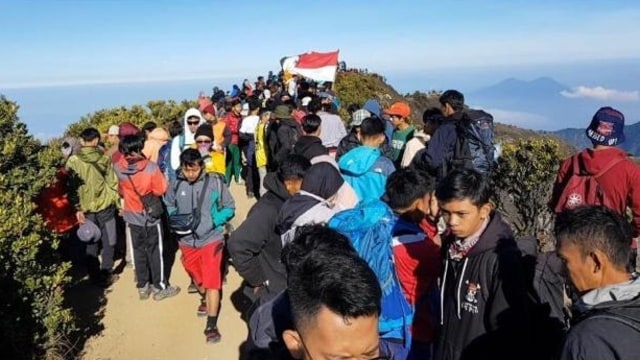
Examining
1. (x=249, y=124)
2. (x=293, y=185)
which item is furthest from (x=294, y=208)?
(x=249, y=124)

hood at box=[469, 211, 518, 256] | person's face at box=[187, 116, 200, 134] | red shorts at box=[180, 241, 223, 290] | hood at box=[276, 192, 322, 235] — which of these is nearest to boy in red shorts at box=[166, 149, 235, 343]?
red shorts at box=[180, 241, 223, 290]

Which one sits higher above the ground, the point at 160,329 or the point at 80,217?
the point at 80,217

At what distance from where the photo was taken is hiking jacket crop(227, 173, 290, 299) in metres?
4.70

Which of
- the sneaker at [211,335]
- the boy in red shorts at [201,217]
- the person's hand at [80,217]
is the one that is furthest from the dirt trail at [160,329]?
the person's hand at [80,217]

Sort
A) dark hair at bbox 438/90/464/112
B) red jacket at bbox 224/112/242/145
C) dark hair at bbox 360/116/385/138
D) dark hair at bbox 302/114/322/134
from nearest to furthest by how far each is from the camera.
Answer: dark hair at bbox 360/116/385/138 → dark hair at bbox 438/90/464/112 → dark hair at bbox 302/114/322/134 → red jacket at bbox 224/112/242/145

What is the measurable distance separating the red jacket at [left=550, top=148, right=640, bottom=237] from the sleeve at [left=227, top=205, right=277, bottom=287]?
252 centimetres

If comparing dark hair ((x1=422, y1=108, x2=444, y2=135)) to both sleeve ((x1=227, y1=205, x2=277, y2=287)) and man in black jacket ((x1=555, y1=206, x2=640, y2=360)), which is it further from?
man in black jacket ((x1=555, y1=206, x2=640, y2=360))

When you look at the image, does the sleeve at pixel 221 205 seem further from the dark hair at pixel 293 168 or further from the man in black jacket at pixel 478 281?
the man in black jacket at pixel 478 281

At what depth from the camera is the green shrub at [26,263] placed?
5.12 metres

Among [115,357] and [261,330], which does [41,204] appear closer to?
[115,357]

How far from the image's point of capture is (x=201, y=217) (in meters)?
6.03

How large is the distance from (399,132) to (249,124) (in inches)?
166

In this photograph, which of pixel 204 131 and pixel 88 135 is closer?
pixel 88 135

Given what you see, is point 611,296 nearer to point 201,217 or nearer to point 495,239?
point 495,239
